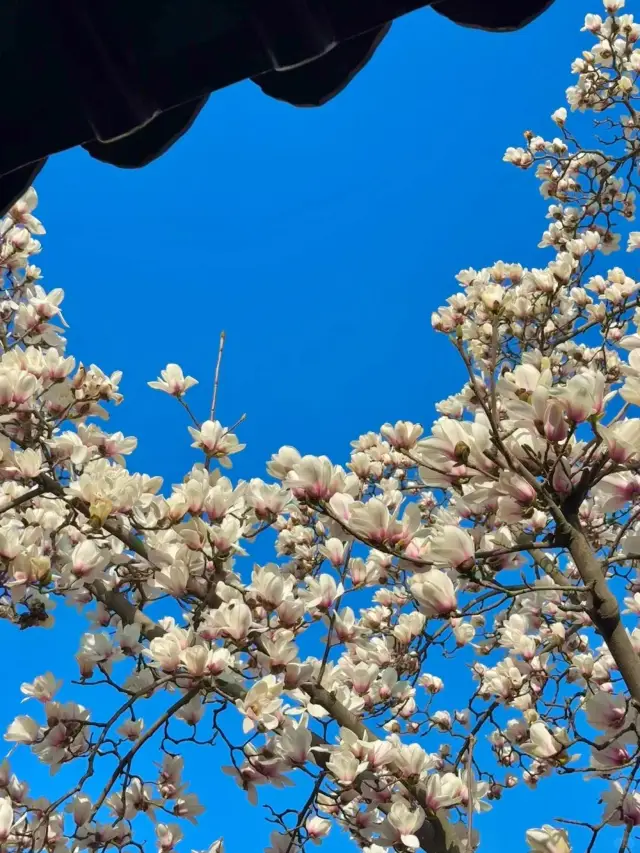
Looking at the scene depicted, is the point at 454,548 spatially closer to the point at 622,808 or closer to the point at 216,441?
the point at 622,808

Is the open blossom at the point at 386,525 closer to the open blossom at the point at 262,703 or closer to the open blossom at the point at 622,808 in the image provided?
the open blossom at the point at 262,703

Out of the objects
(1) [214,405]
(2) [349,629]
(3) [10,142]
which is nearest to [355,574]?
(2) [349,629]

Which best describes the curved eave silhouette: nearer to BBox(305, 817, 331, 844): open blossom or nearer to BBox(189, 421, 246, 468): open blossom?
BBox(189, 421, 246, 468): open blossom

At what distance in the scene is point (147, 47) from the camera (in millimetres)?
792

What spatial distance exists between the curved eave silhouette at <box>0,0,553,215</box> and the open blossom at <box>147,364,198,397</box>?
7.30 ft

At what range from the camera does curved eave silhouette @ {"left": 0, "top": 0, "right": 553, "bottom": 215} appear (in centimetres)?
77

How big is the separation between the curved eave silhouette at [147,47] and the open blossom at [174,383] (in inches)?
87.5

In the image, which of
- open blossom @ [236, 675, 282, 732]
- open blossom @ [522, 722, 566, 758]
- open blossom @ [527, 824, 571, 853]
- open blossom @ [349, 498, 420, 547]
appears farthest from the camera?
open blossom @ [236, 675, 282, 732]

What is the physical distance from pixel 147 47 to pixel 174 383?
94.0 inches

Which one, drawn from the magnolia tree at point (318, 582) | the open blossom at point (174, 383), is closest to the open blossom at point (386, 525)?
the magnolia tree at point (318, 582)

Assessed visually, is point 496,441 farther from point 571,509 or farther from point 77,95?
point 77,95

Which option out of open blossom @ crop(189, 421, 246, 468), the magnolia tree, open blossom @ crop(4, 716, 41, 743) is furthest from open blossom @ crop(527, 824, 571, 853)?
open blossom @ crop(4, 716, 41, 743)

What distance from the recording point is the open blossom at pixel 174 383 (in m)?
3.11

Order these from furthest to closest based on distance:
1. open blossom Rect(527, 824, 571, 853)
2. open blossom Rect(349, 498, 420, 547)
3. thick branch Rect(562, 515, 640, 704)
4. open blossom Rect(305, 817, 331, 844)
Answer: open blossom Rect(305, 817, 331, 844), open blossom Rect(349, 498, 420, 547), open blossom Rect(527, 824, 571, 853), thick branch Rect(562, 515, 640, 704)
